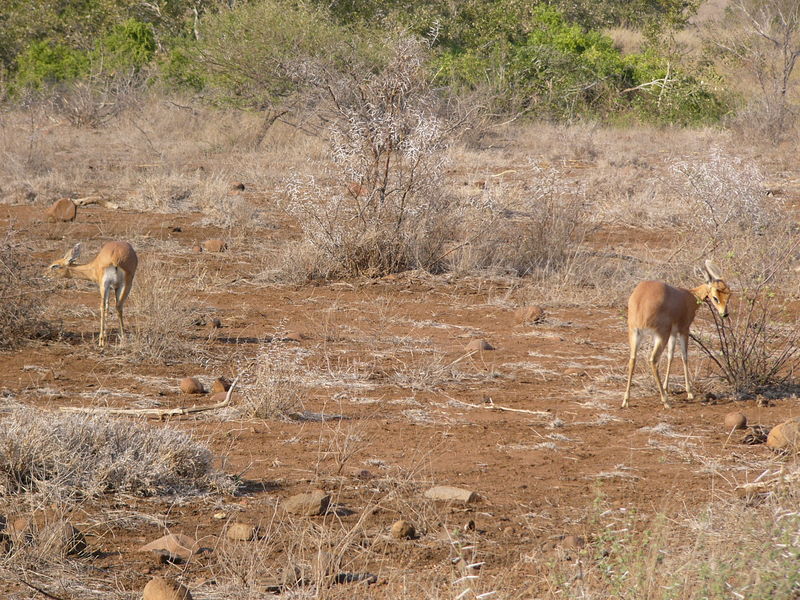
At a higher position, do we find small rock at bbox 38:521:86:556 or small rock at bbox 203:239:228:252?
small rock at bbox 203:239:228:252

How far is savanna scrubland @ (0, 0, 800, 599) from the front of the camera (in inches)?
140

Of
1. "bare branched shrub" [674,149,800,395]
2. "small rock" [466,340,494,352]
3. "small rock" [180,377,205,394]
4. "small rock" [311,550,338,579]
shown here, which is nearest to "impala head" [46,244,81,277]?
"small rock" [180,377,205,394]

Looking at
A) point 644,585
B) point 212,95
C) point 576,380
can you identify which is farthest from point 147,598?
point 212,95

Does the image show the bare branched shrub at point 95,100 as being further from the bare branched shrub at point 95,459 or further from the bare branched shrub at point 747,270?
the bare branched shrub at point 95,459

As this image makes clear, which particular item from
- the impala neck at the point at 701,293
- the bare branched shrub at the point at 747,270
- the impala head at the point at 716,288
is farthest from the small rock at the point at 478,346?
the impala head at the point at 716,288

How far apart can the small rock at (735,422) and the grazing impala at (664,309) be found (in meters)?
0.52

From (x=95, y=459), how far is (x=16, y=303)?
307 centimetres

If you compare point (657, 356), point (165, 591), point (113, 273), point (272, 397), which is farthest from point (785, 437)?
point (113, 273)

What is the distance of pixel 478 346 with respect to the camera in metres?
7.36

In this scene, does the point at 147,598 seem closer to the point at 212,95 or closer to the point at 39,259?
the point at 39,259

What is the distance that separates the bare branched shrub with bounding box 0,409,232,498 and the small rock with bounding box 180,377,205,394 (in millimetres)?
1516

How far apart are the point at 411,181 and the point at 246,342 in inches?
119

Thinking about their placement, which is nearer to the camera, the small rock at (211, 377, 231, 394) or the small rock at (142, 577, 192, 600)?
the small rock at (142, 577, 192, 600)

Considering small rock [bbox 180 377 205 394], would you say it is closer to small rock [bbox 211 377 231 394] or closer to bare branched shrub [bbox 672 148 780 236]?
small rock [bbox 211 377 231 394]
